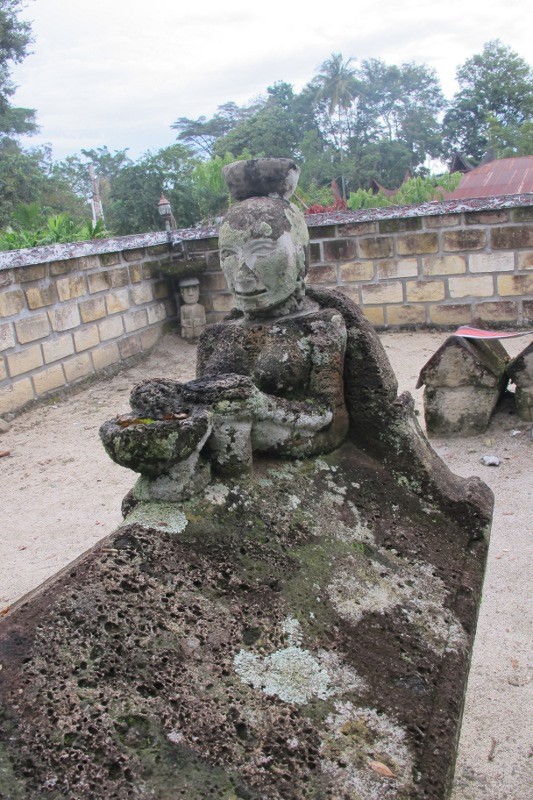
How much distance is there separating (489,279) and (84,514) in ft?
17.6

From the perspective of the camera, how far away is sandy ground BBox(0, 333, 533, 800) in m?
2.46

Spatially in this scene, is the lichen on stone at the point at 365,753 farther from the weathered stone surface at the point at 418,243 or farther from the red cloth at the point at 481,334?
the weathered stone surface at the point at 418,243

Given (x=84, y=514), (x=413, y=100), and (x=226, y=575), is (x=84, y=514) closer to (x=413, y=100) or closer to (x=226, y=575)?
(x=226, y=575)

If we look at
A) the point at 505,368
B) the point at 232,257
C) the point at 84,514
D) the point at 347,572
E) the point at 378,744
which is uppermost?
the point at 232,257

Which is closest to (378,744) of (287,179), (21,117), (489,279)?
(287,179)

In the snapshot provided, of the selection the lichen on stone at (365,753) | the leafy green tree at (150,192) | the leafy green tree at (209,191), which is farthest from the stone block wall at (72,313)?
the leafy green tree at (209,191)

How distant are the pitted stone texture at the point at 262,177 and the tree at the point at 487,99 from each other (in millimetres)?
35968

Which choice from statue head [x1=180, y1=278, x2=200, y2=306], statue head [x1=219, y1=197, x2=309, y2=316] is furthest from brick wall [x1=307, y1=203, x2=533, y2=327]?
statue head [x1=219, y1=197, x2=309, y2=316]

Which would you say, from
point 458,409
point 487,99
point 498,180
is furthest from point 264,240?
point 487,99

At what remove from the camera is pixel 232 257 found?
230 centimetres

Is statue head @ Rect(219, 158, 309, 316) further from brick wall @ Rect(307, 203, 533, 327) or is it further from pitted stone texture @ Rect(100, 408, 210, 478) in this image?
brick wall @ Rect(307, 203, 533, 327)

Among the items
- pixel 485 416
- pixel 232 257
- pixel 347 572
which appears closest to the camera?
pixel 347 572

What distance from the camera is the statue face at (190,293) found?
8.98 meters

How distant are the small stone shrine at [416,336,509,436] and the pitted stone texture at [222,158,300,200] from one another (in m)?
3.01
